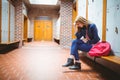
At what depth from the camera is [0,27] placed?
673 cm

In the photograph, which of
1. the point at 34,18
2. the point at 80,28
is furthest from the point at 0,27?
the point at 34,18

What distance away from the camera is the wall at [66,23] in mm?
9945

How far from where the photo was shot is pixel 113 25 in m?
3.48

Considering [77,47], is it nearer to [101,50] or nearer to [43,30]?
[101,50]

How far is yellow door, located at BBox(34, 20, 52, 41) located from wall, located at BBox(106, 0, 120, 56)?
14.8m

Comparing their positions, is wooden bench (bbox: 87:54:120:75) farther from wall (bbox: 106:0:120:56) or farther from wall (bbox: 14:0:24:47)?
wall (bbox: 14:0:24:47)

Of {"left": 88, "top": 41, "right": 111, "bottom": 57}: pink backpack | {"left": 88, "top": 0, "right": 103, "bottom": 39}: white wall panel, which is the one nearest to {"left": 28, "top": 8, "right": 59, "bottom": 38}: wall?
{"left": 88, "top": 0, "right": 103, "bottom": 39}: white wall panel

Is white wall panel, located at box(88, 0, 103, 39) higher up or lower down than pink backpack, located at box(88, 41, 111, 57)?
higher up

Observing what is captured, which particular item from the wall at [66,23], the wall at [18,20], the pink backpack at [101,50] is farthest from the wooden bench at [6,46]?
the pink backpack at [101,50]

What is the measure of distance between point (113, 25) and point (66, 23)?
6643 millimetres

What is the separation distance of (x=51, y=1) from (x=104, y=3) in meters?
10.2

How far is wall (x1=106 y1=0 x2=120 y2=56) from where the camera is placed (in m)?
3.27

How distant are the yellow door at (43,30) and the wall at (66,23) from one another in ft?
27.5

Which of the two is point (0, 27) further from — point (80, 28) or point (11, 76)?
point (11, 76)
